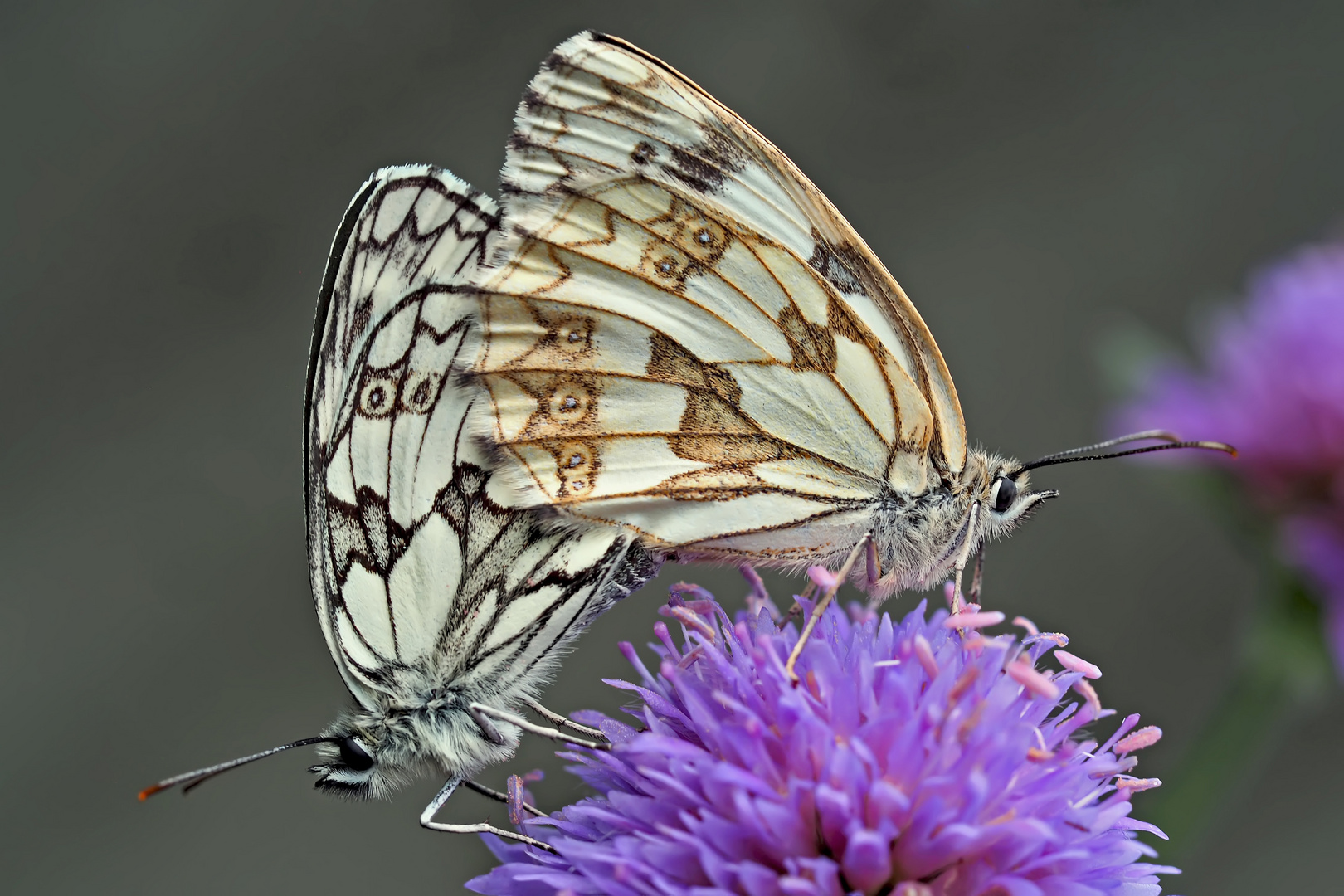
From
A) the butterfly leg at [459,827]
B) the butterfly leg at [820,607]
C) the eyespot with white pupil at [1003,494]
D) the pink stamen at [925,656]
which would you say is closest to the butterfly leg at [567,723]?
the butterfly leg at [459,827]

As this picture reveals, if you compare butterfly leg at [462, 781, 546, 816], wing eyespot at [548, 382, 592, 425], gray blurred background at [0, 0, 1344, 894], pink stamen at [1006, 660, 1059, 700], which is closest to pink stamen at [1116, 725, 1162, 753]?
pink stamen at [1006, 660, 1059, 700]

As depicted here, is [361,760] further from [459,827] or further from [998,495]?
[998,495]

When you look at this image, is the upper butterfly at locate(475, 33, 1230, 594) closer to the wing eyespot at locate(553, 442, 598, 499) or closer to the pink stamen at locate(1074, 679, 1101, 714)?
the wing eyespot at locate(553, 442, 598, 499)

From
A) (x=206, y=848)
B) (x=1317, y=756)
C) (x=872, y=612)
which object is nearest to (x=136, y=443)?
(x=206, y=848)

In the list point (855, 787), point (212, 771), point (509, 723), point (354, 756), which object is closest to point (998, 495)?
point (855, 787)

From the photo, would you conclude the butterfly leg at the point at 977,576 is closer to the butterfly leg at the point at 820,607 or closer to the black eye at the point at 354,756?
the butterfly leg at the point at 820,607
